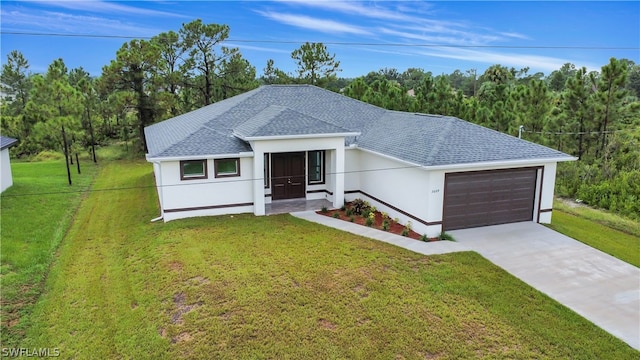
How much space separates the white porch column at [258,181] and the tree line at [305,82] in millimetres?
10540

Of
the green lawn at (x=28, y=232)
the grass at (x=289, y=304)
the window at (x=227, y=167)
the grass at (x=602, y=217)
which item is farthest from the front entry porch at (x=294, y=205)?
the grass at (x=602, y=217)

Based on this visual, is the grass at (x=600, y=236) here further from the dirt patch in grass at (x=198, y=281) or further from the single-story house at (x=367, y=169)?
the dirt patch in grass at (x=198, y=281)

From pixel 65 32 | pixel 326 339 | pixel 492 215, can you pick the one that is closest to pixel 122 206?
pixel 65 32

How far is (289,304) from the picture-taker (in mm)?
8773

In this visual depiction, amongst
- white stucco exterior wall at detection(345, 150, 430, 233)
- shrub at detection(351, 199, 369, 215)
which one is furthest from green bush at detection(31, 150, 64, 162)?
shrub at detection(351, 199, 369, 215)

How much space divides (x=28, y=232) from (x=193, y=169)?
5503 mm

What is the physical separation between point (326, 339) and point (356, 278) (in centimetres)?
253

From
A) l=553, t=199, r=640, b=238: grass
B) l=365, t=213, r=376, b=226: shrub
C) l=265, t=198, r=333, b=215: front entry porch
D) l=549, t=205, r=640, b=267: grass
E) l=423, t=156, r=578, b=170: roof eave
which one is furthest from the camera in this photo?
l=265, t=198, r=333, b=215: front entry porch

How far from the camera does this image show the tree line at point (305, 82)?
65.0 ft

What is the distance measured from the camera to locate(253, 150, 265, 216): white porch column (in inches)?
579

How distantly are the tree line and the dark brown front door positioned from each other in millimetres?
8266

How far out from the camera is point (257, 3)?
59.4ft

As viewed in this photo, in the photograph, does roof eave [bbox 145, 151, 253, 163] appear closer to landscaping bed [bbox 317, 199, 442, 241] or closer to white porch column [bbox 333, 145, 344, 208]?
white porch column [bbox 333, 145, 344, 208]

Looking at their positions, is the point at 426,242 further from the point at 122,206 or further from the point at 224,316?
the point at 122,206
